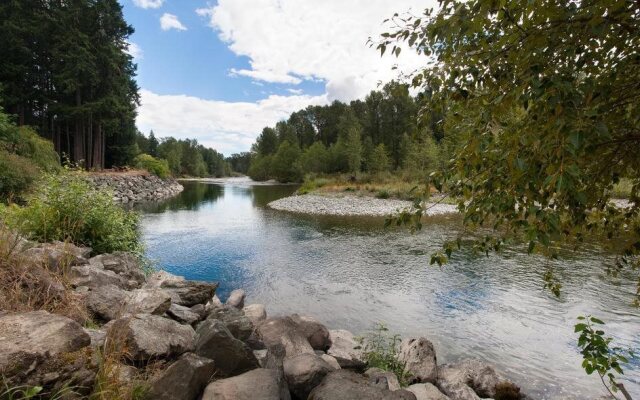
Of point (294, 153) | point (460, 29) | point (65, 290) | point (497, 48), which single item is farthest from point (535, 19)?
point (294, 153)

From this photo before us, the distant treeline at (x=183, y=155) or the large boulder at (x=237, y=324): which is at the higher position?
the distant treeline at (x=183, y=155)

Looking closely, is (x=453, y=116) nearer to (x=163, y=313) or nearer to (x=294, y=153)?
(x=163, y=313)

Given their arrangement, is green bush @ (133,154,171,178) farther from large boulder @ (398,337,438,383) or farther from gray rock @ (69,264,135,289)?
large boulder @ (398,337,438,383)

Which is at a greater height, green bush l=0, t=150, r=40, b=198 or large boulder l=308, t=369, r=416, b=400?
green bush l=0, t=150, r=40, b=198

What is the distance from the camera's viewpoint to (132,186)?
35.2 metres

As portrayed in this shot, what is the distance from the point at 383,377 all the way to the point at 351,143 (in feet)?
175

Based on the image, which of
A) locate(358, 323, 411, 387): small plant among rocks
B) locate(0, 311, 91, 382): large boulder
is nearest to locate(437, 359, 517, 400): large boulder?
locate(358, 323, 411, 387): small plant among rocks

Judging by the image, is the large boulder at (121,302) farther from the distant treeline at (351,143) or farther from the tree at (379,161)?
the tree at (379,161)

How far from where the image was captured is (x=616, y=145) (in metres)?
2.38

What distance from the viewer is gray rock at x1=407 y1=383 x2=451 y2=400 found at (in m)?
4.95

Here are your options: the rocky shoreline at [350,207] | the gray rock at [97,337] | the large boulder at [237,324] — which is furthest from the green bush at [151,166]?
the gray rock at [97,337]

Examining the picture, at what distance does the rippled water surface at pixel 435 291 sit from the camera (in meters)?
7.05

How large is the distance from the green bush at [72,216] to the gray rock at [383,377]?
630 centimetres

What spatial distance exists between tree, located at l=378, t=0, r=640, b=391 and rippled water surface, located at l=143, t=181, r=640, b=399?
16.7 ft
